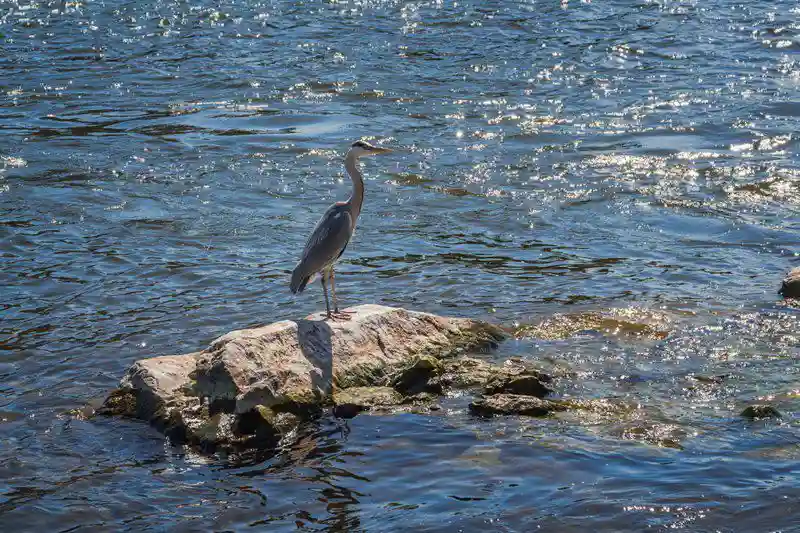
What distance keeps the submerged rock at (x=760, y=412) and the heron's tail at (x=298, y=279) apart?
4.10 meters

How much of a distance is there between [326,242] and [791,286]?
5.13 m

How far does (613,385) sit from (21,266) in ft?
24.6

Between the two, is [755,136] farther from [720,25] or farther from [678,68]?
[720,25]

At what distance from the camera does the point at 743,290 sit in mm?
12109

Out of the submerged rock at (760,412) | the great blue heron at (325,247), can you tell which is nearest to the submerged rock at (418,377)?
the great blue heron at (325,247)

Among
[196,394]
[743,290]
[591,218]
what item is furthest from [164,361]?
[591,218]

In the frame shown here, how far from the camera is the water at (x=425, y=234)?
7.78 m

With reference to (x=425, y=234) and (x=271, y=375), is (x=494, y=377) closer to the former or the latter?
(x=271, y=375)

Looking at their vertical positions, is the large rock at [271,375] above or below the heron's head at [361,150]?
below

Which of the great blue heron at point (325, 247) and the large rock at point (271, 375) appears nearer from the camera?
the large rock at point (271, 375)

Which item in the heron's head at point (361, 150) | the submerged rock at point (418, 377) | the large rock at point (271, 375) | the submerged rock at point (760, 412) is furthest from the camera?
the heron's head at point (361, 150)

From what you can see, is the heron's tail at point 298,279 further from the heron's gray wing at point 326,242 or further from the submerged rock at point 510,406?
the submerged rock at point 510,406

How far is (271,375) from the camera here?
8.62 meters

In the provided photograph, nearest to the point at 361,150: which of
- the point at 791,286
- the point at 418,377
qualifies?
the point at 418,377
